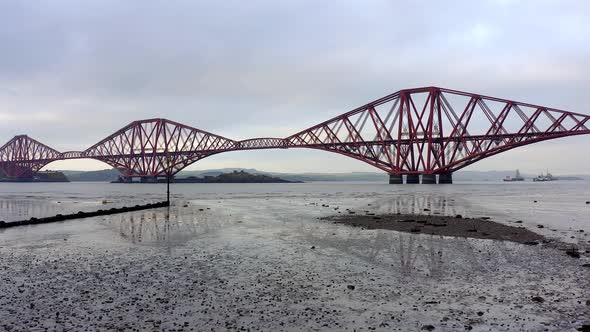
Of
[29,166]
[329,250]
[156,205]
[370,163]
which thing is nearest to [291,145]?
[370,163]

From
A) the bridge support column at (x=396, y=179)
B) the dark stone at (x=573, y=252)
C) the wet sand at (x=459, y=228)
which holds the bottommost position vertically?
the wet sand at (x=459, y=228)

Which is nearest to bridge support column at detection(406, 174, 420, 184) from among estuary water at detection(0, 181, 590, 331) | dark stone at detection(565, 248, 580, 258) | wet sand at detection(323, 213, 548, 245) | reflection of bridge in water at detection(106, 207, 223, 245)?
wet sand at detection(323, 213, 548, 245)

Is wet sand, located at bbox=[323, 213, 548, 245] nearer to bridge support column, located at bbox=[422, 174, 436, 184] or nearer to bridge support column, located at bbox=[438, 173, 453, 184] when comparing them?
bridge support column, located at bbox=[422, 174, 436, 184]

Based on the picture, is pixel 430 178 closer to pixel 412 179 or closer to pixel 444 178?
pixel 412 179

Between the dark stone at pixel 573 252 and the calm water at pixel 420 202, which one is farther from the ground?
the dark stone at pixel 573 252

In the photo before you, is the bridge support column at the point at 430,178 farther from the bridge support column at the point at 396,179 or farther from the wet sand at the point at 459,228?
the wet sand at the point at 459,228

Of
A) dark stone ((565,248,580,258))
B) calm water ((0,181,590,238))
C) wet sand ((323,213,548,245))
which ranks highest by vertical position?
dark stone ((565,248,580,258))

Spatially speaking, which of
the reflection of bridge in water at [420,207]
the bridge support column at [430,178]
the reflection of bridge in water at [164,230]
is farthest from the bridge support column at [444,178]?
the reflection of bridge in water at [164,230]

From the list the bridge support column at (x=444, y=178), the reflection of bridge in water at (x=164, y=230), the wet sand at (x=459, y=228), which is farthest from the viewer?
the bridge support column at (x=444, y=178)

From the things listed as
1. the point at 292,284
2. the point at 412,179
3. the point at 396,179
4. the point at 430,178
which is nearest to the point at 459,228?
the point at 292,284

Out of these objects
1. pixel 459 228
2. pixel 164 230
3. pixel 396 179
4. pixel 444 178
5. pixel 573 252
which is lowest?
pixel 164 230

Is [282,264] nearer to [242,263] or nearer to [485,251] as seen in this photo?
[242,263]

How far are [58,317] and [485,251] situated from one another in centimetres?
1363

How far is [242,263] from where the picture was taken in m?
12.7
